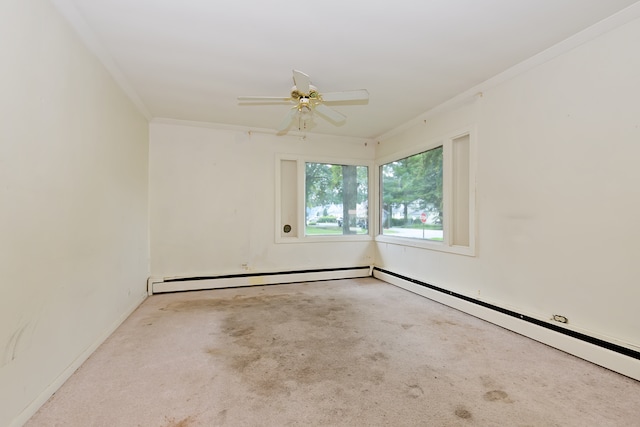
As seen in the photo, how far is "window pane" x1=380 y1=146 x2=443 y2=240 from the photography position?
13.0 ft

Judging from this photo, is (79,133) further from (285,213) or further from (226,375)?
(285,213)

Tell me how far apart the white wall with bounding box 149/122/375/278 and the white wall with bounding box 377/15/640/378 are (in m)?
2.74

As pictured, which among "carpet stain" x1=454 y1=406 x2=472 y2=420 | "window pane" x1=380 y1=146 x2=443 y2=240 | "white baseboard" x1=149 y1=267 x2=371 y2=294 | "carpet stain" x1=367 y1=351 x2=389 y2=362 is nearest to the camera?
"carpet stain" x1=454 y1=406 x2=472 y2=420

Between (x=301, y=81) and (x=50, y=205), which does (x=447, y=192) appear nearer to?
(x=301, y=81)

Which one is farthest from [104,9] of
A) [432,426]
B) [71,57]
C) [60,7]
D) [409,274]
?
[409,274]

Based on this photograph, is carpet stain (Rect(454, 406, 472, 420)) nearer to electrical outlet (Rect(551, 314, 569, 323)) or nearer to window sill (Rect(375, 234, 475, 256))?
electrical outlet (Rect(551, 314, 569, 323))

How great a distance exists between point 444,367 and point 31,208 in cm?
287

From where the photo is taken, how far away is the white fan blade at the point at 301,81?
2.24 metres

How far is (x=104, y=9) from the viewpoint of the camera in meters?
1.97

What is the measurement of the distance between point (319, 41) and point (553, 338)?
3184 millimetres

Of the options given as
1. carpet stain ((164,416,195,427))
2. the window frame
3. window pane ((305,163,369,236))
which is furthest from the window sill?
carpet stain ((164,416,195,427))

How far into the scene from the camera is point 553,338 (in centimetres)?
240

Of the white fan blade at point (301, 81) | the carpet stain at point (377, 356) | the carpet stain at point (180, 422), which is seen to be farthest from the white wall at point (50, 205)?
the carpet stain at point (377, 356)

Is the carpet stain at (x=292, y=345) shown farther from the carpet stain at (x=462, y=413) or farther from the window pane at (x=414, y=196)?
the window pane at (x=414, y=196)
